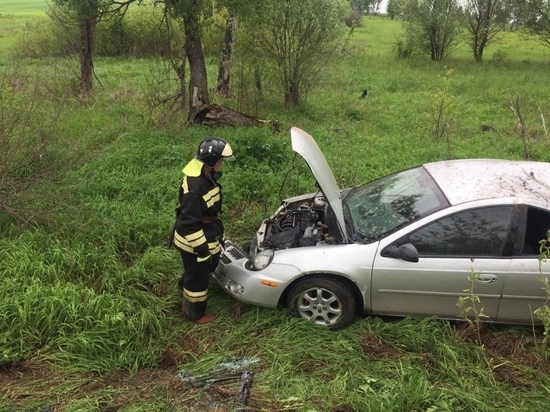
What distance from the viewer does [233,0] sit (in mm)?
8734

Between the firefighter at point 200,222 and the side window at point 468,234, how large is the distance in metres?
1.79

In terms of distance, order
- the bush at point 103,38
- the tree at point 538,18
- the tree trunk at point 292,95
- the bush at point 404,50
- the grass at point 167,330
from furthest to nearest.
A: the bush at point 404,50, the tree at point 538,18, the bush at point 103,38, the tree trunk at point 292,95, the grass at point 167,330

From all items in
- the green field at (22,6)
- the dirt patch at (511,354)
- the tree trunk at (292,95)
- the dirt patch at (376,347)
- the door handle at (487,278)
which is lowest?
the dirt patch at (376,347)

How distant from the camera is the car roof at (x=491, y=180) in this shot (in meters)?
3.89

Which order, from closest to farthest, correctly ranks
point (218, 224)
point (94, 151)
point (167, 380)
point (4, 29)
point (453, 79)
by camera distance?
point (167, 380), point (218, 224), point (94, 151), point (453, 79), point (4, 29)

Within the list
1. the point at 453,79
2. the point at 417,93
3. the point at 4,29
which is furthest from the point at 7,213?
the point at 4,29

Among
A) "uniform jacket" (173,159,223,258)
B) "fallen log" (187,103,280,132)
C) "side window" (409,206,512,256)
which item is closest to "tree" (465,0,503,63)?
"fallen log" (187,103,280,132)

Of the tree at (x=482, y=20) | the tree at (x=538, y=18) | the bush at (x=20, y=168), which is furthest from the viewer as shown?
the tree at (x=482, y=20)

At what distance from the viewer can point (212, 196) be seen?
4.07 m

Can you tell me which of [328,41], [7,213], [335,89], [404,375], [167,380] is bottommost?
[167,380]

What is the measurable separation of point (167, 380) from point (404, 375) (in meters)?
1.89

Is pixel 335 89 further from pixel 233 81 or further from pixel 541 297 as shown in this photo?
pixel 541 297

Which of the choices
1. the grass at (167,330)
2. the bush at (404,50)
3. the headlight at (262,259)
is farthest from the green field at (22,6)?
the headlight at (262,259)

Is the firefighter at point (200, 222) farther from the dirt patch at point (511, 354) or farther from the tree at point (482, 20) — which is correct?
the tree at point (482, 20)
